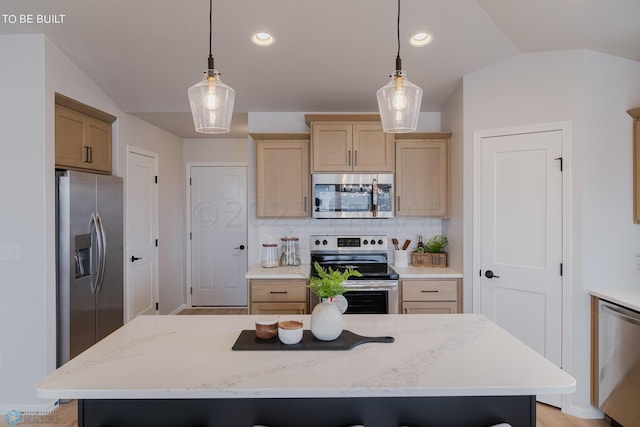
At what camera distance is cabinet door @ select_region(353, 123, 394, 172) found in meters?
3.47

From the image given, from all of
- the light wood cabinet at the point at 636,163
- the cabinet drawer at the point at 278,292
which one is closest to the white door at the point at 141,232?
the cabinet drawer at the point at 278,292

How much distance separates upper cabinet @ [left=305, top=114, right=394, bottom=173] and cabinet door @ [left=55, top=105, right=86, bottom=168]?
1.89 metres

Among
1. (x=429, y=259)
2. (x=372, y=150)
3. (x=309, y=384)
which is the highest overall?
(x=372, y=150)

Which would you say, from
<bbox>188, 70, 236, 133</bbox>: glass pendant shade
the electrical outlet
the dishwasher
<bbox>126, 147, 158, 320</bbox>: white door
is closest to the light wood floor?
the dishwasher

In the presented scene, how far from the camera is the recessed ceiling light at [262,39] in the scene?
8.96 ft

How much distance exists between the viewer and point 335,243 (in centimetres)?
377

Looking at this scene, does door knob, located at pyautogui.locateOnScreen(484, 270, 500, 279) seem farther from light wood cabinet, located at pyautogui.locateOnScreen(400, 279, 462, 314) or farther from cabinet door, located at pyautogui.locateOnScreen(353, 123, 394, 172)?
cabinet door, located at pyautogui.locateOnScreen(353, 123, 394, 172)

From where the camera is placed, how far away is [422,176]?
357 centimetres

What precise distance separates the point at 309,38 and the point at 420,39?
805 millimetres

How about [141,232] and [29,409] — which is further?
[141,232]

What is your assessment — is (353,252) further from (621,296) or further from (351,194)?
(621,296)

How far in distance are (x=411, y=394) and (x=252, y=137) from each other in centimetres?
288

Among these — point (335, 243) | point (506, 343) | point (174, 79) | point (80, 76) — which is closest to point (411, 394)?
point (506, 343)

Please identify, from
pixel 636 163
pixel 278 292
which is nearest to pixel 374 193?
pixel 278 292
